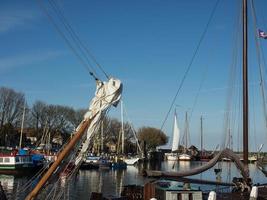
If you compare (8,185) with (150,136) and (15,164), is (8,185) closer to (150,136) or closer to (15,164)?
(15,164)

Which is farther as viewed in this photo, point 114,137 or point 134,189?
point 114,137

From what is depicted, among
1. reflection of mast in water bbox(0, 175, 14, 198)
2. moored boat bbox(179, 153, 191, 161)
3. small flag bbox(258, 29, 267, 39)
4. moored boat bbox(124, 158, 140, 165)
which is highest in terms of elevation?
small flag bbox(258, 29, 267, 39)

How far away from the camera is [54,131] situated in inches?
5359

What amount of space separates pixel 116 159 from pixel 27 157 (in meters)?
35.0

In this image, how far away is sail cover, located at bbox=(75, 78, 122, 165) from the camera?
55.4 ft

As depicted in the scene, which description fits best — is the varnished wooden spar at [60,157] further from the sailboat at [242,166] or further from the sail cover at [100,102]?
the sailboat at [242,166]

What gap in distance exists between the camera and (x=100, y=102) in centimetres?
1730

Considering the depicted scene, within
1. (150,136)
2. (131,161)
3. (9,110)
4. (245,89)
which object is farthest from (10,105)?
(245,89)

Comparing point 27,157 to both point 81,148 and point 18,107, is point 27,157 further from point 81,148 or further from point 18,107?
point 81,148

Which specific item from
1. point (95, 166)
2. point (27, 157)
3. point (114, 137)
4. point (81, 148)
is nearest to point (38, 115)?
point (114, 137)

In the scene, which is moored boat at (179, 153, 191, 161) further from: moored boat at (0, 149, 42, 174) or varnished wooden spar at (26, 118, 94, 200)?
varnished wooden spar at (26, 118, 94, 200)

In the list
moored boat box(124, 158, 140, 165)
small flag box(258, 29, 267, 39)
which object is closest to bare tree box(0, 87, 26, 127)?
moored boat box(124, 158, 140, 165)

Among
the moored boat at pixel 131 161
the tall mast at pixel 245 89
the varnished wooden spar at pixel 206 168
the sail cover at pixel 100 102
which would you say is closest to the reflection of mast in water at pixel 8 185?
the tall mast at pixel 245 89

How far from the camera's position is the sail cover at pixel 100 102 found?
16891 millimetres
